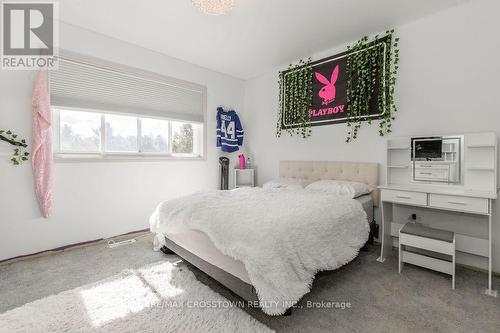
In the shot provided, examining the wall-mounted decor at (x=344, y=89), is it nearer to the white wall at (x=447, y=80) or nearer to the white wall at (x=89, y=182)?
the white wall at (x=447, y=80)

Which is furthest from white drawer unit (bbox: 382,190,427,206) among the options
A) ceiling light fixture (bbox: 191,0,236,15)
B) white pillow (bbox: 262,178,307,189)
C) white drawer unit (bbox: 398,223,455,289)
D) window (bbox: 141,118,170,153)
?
window (bbox: 141,118,170,153)

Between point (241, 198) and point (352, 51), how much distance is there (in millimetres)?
2603

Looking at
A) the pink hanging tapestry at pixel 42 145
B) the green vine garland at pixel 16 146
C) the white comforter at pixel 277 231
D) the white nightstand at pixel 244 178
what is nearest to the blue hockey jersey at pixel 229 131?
the white nightstand at pixel 244 178

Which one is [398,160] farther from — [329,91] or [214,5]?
[214,5]

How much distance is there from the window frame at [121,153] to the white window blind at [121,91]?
7cm

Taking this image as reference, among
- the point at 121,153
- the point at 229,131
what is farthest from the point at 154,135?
the point at 229,131

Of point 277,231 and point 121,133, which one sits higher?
point 121,133

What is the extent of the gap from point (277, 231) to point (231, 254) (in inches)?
14.2

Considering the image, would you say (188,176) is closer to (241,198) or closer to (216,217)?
(241,198)

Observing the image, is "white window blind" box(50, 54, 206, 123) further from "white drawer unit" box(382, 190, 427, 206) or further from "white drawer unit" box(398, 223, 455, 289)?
"white drawer unit" box(398, 223, 455, 289)

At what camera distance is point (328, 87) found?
3625 mm

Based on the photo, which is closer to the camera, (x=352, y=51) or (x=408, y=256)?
(x=408, y=256)

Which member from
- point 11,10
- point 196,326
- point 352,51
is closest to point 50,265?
point 196,326

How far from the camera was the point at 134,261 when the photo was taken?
2604mm
